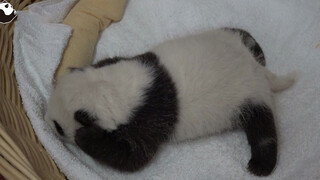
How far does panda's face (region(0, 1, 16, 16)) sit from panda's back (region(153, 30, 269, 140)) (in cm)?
58

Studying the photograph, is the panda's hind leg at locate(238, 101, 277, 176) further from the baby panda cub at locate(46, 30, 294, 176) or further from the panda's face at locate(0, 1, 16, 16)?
the panda's face at locate(0, 1, 16, 16)

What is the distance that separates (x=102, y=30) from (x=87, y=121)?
26.7 inches

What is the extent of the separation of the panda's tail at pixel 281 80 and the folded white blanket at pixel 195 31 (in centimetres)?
3

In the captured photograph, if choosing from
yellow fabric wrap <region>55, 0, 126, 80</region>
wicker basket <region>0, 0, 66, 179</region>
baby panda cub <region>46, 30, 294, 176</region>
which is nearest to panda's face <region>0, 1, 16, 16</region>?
wicker basket <region>0, 0, 66, 179</region>

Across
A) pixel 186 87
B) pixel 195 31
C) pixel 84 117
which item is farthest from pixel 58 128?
pixel 195 31

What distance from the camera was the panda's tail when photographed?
1375 mm

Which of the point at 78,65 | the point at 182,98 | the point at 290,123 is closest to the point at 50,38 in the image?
the point at 78,65

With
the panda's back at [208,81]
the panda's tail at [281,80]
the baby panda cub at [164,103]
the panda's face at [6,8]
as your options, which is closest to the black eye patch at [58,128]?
the baby panda cub at [164,103]

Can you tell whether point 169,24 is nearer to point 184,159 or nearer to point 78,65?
point 78,65

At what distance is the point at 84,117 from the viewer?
106 cm

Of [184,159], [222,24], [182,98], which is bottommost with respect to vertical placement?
[184,159]

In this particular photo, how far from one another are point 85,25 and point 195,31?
1.57 feet

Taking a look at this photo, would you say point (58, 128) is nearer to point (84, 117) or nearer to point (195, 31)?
point (84, 117)

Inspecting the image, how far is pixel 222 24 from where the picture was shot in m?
1.69
